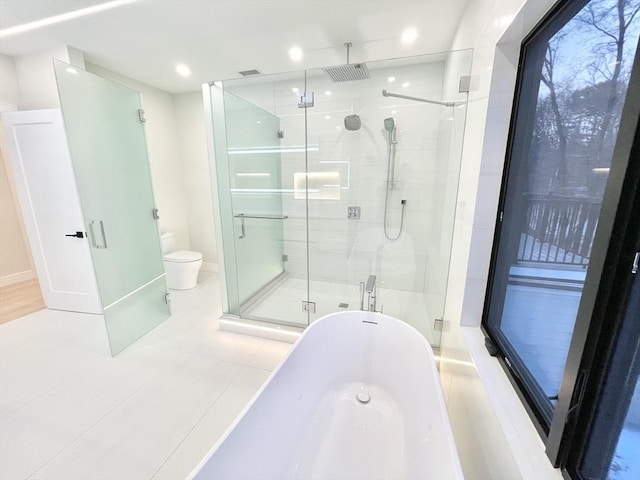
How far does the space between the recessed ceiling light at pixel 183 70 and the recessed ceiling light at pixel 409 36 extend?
7.48 ft

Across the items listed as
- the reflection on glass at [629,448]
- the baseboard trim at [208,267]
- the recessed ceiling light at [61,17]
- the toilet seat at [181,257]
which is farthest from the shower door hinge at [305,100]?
the reflection on glass at [629,448]

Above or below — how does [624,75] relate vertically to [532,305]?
above

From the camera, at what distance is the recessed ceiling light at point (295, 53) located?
2.43 metres

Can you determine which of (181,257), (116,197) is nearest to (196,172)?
(181,257)

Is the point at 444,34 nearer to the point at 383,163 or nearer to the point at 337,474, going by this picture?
the point at 383,163

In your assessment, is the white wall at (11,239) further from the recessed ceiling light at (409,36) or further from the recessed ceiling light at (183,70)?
the recessed ceiling light at (409,36)

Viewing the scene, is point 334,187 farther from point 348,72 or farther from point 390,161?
point 348,72

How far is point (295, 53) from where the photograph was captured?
2.51 metres

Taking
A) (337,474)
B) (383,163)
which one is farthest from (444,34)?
(337,474)

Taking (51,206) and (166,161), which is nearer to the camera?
(51,206)

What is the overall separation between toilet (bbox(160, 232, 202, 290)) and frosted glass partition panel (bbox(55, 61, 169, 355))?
641mm

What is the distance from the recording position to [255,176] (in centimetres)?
294

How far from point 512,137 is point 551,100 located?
0.79 ft

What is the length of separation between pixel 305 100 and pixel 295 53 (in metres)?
0.42
